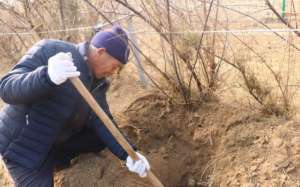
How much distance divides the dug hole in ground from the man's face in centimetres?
106

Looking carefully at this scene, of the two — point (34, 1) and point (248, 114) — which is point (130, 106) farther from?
point (34, 1)

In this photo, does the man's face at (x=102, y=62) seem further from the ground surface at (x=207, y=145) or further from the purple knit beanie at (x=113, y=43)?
the ground surface at (x=207, y=145)

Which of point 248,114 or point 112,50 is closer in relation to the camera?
point 112,50

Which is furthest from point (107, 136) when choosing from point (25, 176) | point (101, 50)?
point (101, 50)

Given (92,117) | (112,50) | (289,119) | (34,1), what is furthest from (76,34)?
(289,119)

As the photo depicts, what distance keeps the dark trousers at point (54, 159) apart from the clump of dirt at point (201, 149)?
0.15 m

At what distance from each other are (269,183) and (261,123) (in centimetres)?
54

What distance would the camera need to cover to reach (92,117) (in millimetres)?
3129

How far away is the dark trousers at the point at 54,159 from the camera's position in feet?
9.69

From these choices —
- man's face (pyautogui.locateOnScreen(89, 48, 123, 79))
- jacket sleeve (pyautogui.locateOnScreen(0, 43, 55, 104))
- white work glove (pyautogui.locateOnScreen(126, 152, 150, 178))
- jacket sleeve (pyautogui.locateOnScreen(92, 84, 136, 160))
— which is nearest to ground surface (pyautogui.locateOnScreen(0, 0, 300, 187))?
jacket sleeve (pyautogui.locateOnScreen(92, 84, 136, 160))

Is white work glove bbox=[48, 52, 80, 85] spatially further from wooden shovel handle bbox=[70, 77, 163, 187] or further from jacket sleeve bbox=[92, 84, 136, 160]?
jacket sleeve bbox=[92, 84, 136, 160]

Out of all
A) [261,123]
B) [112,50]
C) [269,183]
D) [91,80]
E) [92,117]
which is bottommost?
[269,183]


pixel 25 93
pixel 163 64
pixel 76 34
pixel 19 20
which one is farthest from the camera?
pixel 19 20

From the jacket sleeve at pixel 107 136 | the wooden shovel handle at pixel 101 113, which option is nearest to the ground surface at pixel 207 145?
the jacket sleeve at pixel 107 136
